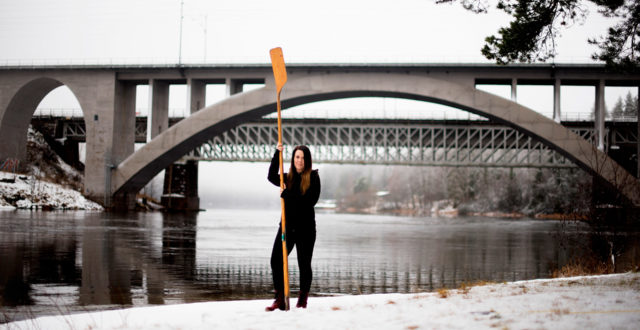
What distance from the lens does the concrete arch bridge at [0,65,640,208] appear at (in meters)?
42.1

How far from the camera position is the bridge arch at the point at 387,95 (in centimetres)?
4197

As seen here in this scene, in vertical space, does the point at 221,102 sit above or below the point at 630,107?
below

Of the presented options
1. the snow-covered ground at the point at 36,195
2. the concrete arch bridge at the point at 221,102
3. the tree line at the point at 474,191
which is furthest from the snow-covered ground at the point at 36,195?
the tree line at the point at 474,191

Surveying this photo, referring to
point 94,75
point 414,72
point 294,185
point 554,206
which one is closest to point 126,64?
point 94,75

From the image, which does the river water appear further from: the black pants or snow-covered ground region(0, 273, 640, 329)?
the black pants

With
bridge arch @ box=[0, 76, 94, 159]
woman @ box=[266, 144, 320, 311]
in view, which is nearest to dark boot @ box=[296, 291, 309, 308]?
woman @ box=[266, 144, 320, 311]

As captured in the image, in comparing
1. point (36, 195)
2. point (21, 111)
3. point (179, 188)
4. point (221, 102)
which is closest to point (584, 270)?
point (221, 102)

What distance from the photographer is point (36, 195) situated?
145ft

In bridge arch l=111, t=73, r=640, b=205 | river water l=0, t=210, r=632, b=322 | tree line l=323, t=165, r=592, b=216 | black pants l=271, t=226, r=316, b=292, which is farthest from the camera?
tree line l=323, t=165, r=592, b=216

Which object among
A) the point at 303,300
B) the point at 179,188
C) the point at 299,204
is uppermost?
the point at 299,204

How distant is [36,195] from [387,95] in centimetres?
2700

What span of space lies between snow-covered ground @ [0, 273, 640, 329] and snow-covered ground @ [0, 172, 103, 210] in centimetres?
3846

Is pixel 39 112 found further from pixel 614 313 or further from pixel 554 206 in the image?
pixel 614 313

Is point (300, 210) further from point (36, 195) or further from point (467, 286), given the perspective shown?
point (36, 195)
